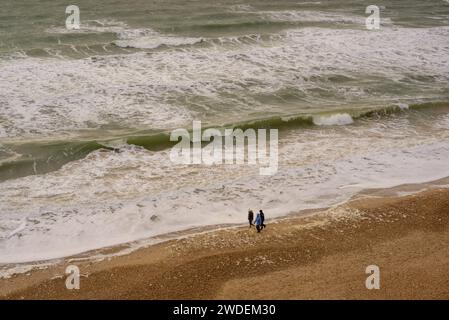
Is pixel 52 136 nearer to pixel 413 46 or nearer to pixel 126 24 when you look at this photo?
pixel 126 24

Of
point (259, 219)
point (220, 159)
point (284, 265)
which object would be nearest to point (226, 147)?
point (220, 159)

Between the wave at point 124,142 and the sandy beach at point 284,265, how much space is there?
5.95 meters

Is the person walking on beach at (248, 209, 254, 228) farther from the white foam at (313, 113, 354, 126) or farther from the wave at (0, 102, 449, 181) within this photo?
the white foam at (313, 113, 354, 126)

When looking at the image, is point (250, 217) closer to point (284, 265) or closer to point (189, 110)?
point (284, 265)

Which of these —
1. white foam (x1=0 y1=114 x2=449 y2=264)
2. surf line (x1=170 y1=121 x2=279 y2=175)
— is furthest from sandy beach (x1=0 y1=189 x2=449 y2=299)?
surf line (x1=170 y1=121 x2=279 y2=175)

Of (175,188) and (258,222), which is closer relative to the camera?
(258,222)

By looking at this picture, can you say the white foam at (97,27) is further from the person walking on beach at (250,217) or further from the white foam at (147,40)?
the person walking on beach at (250,217)

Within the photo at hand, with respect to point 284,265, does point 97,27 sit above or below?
above

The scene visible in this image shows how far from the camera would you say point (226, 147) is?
1828cm

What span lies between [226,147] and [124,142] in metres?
3.74

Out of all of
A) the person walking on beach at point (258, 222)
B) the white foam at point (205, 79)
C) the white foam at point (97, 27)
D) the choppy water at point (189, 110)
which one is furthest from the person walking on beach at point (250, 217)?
the white foam at point (97, 27)

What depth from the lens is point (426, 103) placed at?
2219 centimetres

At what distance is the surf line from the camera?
679 inches

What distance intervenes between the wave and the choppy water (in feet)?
0.20
